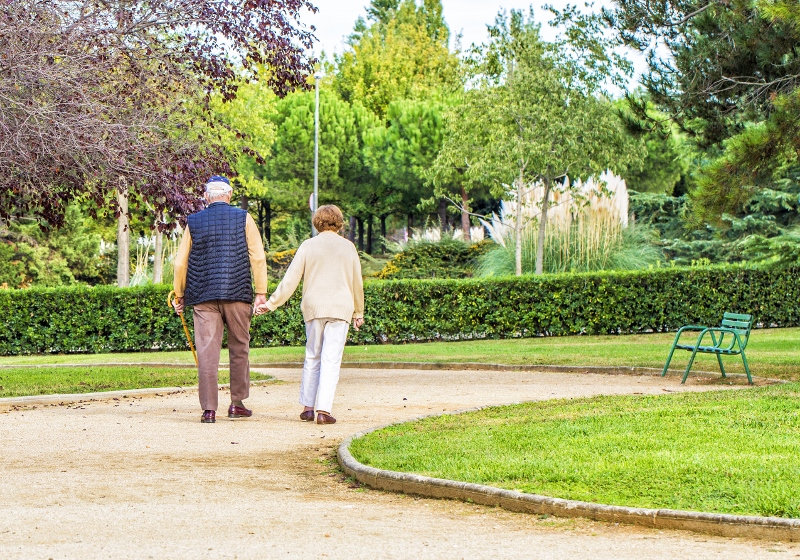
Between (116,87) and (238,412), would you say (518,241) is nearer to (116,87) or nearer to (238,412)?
(116,87)

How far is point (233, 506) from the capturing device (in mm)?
6246

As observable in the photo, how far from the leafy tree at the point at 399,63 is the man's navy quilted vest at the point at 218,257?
45.8 metres

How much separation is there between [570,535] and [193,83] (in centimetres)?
935

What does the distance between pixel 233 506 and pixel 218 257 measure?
377cm

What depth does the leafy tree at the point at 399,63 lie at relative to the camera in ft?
195

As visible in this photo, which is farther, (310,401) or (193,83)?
(193,83)

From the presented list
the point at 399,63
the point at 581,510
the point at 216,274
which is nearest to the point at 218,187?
the point at 216,274

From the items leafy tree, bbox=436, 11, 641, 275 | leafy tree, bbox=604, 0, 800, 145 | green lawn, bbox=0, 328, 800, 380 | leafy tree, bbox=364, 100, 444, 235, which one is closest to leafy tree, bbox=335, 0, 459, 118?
leafy tree, bbox=364, 100, 444, 235

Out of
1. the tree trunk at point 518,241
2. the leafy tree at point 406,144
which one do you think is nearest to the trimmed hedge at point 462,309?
the tree trunk at point 518,241

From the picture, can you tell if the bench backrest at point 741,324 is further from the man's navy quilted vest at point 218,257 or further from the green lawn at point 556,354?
the man's navy quilted vest at point 218,257

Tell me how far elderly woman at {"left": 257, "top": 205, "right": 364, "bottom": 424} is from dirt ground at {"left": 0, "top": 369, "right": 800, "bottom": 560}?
47cm

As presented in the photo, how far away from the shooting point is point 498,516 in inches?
234

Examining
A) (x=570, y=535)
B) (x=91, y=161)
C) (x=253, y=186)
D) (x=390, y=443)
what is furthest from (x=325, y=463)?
(x=253, y=186)

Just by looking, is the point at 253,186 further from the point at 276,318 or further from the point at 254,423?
the point at 254,423
